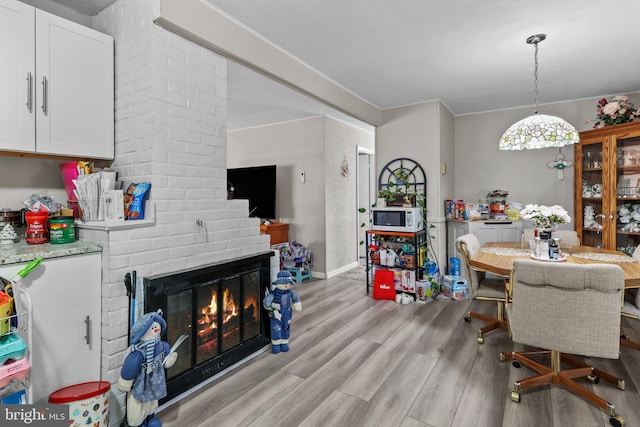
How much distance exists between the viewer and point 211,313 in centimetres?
224

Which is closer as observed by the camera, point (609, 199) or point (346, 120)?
point (609, 199)

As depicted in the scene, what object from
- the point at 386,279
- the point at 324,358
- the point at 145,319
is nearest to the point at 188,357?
the point at 145,319

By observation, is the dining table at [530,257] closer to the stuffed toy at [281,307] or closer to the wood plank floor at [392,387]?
the wood plank floor at [392,387]

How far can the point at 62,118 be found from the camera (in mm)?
1822

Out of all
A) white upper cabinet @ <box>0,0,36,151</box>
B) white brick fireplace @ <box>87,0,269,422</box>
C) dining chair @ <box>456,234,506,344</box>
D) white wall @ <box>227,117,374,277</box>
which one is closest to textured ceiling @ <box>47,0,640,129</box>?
white brick fireplace @ <box>87,0,269,422</box>

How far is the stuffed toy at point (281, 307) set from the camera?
2594mm

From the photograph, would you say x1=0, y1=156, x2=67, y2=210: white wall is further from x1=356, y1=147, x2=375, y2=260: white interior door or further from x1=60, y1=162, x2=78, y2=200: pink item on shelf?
x1=356, y1=147, x2=375, y2=260: white interior door

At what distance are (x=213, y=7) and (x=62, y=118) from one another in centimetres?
118

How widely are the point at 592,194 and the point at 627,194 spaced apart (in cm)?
32

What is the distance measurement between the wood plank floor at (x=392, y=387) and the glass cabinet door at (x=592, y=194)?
1.09 metres

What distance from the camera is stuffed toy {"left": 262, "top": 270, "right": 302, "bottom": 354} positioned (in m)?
2.59

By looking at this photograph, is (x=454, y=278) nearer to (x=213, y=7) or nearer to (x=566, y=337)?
(x=566, y=337)

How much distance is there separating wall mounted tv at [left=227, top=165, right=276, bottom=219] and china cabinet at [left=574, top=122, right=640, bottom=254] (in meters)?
4.12

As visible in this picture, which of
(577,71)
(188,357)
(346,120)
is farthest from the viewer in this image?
(346,120)
